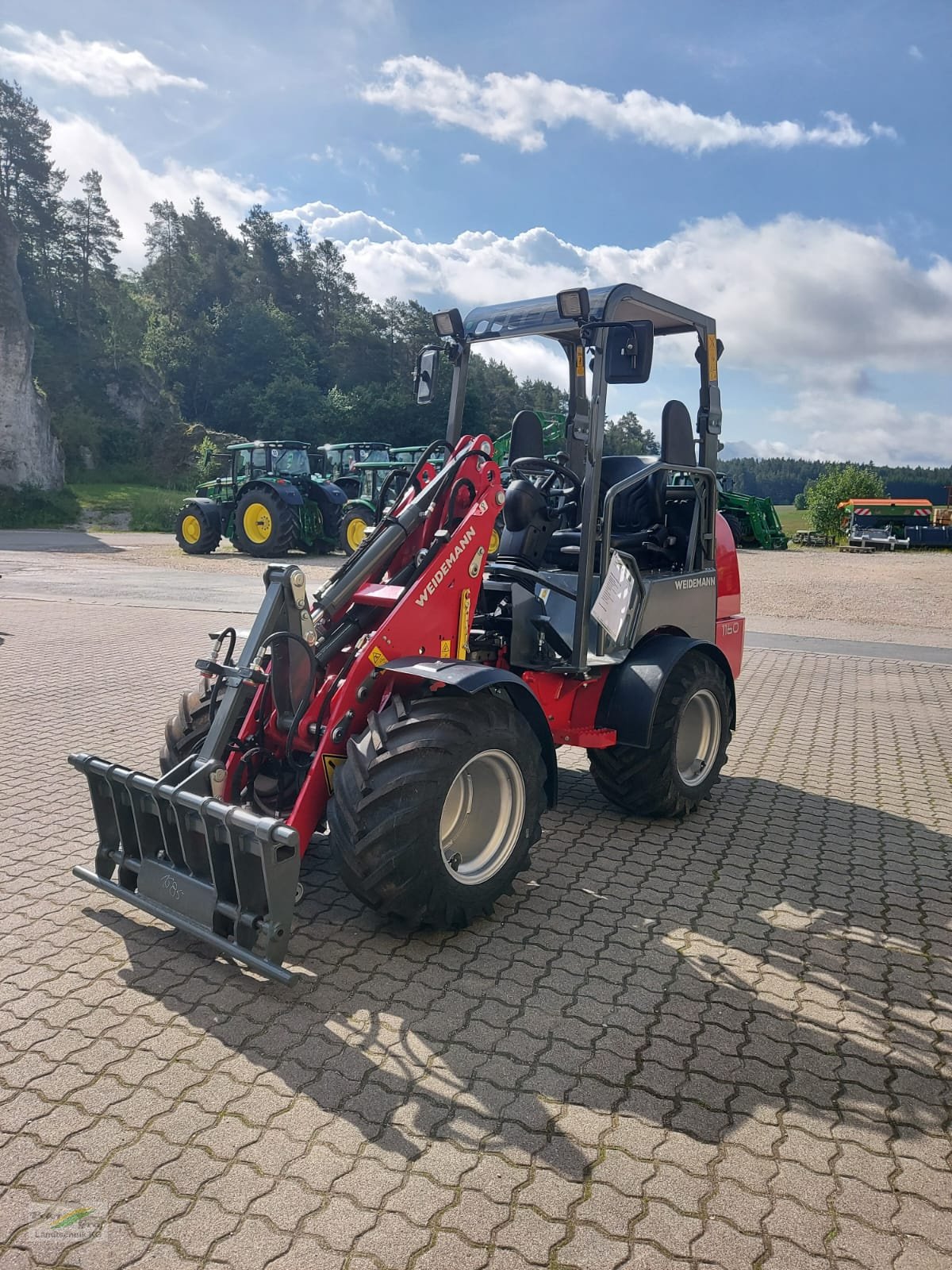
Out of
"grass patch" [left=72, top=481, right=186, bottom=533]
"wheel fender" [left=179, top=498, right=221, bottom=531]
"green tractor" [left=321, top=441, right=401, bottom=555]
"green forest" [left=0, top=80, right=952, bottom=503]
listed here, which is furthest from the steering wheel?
"green forest" [left=0, top=80, right=952, bottom=503]

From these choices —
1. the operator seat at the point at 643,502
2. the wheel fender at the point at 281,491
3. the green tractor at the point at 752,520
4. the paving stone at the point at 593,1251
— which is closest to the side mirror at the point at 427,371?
the operator seat at the point at 643,502

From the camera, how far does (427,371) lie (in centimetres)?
525

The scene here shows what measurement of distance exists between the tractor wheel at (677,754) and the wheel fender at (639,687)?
10cm

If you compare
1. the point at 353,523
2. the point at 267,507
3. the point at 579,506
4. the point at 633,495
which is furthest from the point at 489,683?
the point at 267,507

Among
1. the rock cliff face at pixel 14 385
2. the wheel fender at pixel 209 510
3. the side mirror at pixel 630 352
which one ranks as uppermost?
the rock cliff face at pixel 14 385

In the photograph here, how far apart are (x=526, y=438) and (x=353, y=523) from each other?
1548 centimetres

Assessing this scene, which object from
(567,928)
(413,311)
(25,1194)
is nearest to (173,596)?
(567,928)

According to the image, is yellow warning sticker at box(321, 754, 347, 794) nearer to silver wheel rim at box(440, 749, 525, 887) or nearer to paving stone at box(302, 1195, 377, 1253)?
silver wheel rim at box(440, 749, 525, 887)

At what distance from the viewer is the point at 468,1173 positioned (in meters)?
2.51

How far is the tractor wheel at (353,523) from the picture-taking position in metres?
20.8

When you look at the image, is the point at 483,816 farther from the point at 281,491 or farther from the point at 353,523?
the point at 281,491

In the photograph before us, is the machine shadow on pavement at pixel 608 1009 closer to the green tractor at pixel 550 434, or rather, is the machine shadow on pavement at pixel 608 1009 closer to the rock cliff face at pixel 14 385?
the green tractor at pixel 550 434

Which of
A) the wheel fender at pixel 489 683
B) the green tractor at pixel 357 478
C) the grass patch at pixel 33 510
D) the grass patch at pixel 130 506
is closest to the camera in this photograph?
the wheel fender at pixel 489 683

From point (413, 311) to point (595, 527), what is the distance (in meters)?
66.6
